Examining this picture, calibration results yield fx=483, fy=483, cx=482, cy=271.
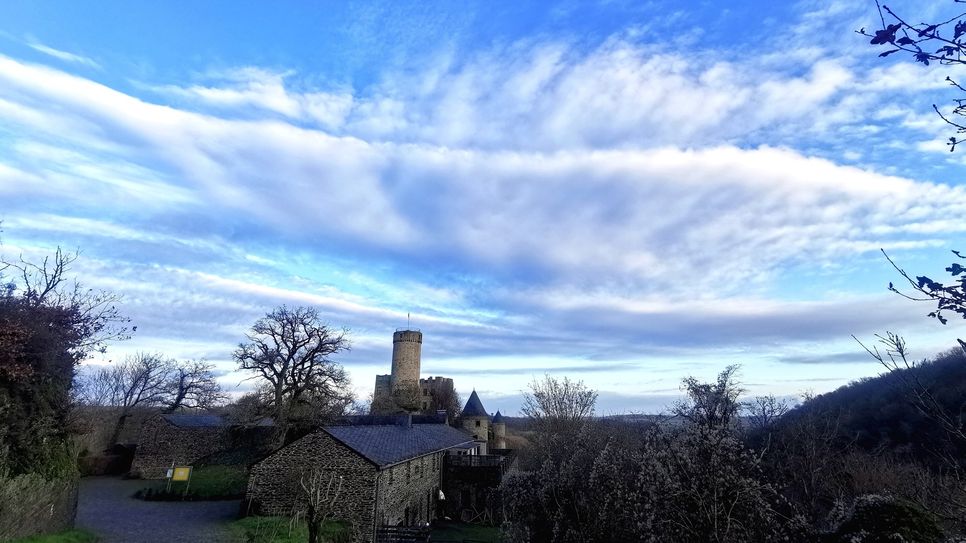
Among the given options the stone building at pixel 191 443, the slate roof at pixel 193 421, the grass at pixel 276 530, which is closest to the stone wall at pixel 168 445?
the stone building at pixel 191 443

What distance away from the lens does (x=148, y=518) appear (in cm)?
2402

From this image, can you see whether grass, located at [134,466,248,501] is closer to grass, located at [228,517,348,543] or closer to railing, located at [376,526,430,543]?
grass, located at [228,517,348,543]

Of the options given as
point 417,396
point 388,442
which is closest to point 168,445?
point 388,442

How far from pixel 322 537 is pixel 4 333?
1310cm

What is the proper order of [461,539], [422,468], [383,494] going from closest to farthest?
[383,494], [461,539], [422,468]

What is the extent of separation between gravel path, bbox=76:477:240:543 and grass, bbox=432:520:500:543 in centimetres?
A: 1190

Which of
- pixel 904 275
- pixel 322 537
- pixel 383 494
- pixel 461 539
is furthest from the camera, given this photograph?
pixel 461 539

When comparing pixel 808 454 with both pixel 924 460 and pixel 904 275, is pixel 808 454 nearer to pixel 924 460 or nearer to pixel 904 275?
pixel 924 460

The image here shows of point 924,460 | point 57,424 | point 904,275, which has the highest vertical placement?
point 904,275

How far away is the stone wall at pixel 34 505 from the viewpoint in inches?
545

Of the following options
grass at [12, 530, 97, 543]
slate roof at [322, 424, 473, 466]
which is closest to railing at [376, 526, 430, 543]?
slate roof at [322, 424, 473, 466]

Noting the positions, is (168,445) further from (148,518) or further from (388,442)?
(388,442)

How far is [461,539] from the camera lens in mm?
27938

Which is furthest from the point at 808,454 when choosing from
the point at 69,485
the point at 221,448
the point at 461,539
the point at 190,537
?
the point at 221,448
